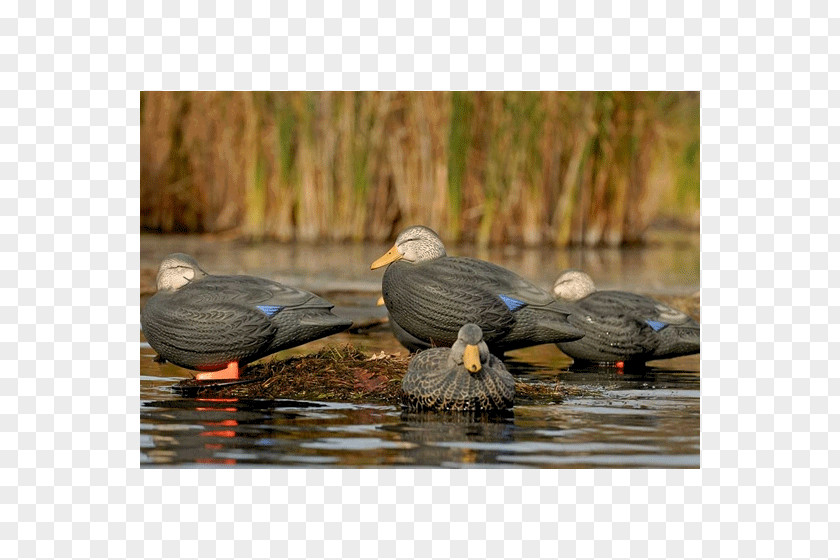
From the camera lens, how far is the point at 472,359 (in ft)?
24.8

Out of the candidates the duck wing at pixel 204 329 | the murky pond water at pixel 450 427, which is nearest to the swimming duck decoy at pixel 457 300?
the murky pond water at pixel 450 427

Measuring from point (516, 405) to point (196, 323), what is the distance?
2.05m

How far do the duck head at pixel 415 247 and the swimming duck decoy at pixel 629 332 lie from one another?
1.41 m

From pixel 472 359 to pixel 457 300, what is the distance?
5.05 feet

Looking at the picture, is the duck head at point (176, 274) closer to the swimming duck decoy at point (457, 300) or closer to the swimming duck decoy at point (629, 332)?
the swimming duck decoy at point (457, 300)

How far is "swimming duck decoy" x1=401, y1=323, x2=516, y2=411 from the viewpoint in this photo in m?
7.71

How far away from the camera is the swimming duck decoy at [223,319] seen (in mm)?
8484

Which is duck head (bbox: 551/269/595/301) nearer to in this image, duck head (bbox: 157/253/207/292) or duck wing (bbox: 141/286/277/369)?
duck wing (bbox: 141/286/277/369)

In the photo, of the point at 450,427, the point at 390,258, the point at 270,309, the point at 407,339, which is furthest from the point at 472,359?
the point at 407,339

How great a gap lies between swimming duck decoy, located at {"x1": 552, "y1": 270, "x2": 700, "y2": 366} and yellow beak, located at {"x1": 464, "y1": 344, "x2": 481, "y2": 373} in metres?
2.56

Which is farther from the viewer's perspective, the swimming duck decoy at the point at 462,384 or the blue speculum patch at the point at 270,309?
the blue speculum patch at the point at 270,309

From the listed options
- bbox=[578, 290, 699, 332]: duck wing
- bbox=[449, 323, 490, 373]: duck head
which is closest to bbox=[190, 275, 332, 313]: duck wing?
bbox=[449, 323, 490, 373]: duck head

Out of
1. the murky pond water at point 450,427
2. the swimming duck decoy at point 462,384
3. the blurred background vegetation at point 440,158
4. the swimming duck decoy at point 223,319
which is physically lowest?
the murky pond water at point 450,427

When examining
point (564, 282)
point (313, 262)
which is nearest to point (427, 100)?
point (313, 262)
